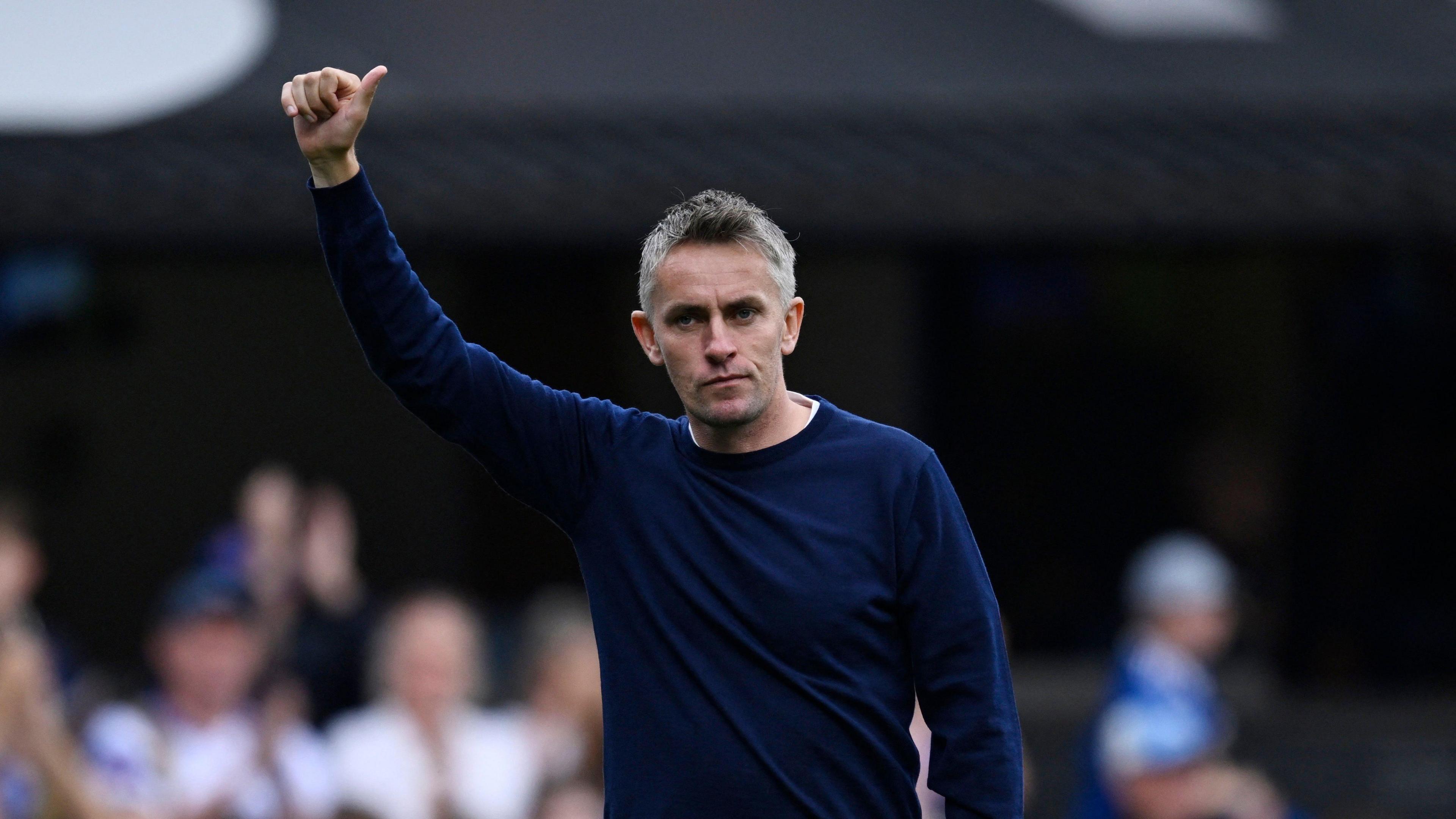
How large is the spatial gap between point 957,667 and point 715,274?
57cm

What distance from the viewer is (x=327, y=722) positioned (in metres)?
6.27

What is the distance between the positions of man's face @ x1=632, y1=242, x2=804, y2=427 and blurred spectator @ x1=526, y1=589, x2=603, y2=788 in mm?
2540

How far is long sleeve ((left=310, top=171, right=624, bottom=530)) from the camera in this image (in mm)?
2438

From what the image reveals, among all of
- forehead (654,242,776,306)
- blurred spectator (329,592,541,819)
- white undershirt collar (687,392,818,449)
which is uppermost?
forehead (654,242,776,306)

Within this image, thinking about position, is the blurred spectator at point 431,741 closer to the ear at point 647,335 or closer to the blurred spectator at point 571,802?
the blurred spectator at point 571,802

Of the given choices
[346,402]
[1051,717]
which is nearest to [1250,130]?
[1051,717]

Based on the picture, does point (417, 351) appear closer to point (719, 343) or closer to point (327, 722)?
point (719, 343)

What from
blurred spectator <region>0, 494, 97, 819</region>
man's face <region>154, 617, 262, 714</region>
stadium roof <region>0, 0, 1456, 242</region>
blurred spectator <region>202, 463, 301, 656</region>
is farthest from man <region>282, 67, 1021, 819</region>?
stadium roof <region>0, 0, 1456, 242</region>

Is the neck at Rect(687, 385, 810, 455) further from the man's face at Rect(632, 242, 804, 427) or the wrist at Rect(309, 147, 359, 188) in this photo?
the wrist at Rect(309, 147, 359, 188)

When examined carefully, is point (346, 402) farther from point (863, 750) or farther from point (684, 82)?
point (863, 750)

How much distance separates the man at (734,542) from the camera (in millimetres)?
2365

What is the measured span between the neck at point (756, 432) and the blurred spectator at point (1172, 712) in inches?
127

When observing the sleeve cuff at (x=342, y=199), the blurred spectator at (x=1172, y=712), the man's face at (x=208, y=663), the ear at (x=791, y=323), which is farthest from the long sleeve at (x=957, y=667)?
the man's face at (x=208, y=663)

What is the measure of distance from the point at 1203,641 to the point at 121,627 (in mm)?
4940
